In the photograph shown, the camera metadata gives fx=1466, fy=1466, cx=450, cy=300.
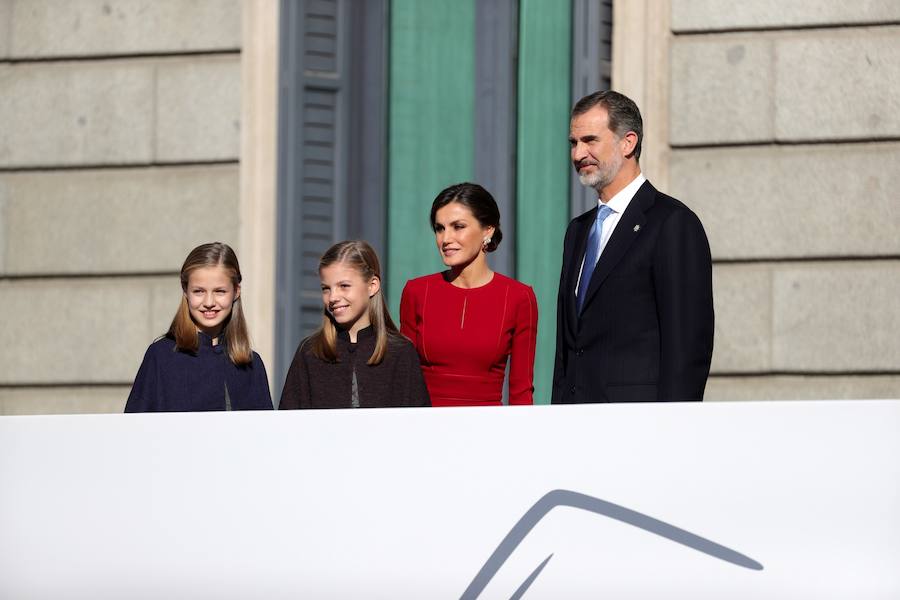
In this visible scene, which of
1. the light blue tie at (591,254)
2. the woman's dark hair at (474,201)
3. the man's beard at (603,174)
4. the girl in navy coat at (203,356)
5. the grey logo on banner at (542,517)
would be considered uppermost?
the man's beard at (603,174)

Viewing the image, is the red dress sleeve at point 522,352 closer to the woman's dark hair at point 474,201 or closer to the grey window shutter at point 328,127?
the woman's dark hair at point 474,201

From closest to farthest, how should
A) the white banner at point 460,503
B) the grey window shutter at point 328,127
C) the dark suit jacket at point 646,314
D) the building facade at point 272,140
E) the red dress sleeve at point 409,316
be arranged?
the white banner at point 460,503
the dark suit jacket at point 646,314
the red dress sleeve at point 409,316
the building facade at point 272,140
the grey window shutter at point 328,127

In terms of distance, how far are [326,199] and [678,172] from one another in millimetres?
2196

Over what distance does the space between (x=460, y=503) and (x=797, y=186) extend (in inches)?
181

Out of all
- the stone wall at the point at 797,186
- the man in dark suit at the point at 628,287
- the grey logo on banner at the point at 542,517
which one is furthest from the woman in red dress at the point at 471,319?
the stone wall at the point at 797,186

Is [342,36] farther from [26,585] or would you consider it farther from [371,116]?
[26,585]

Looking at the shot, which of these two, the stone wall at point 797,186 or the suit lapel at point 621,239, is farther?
the stone wall at point 797,186

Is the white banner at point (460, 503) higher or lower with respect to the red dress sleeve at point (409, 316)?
lower

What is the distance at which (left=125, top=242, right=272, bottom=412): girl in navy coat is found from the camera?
576 centimetres

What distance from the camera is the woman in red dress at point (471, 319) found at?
18.9ft

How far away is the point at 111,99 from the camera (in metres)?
9.23

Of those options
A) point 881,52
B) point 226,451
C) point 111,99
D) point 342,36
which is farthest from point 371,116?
point 226,451

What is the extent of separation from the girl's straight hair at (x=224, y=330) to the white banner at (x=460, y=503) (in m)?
0.99

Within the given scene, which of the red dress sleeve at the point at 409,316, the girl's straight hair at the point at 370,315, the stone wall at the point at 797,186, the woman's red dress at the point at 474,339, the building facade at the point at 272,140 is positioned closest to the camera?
the girl's straight hair at the point at 370,315
